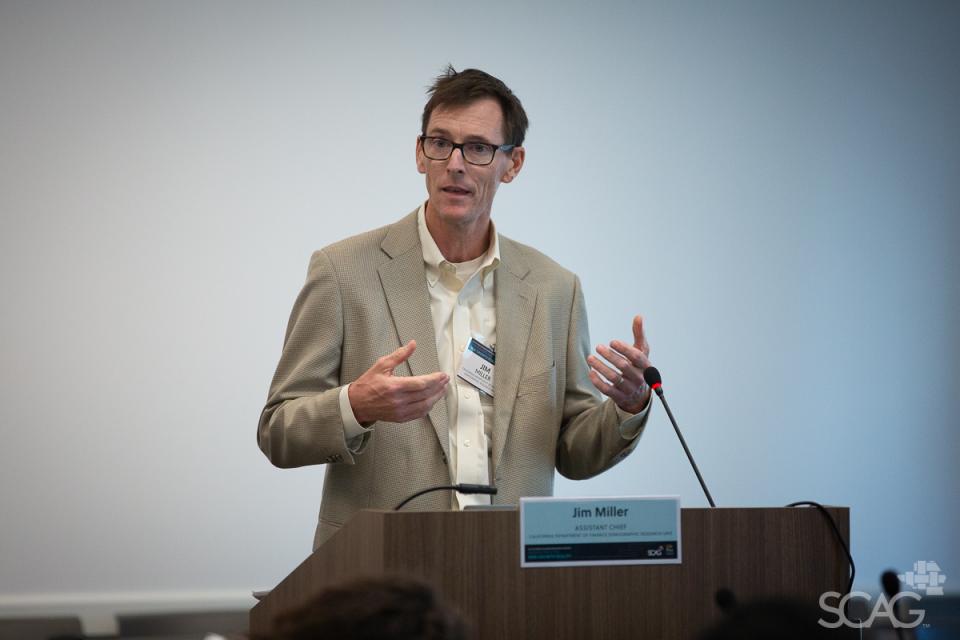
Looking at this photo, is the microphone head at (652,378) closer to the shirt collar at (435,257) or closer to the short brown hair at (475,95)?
the shirt collar at (435,257)

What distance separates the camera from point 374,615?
2.92ft

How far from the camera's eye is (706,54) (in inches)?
181

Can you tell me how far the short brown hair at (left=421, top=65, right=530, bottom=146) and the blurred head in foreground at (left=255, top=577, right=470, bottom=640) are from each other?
1838mm

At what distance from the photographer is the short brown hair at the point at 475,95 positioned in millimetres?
2611

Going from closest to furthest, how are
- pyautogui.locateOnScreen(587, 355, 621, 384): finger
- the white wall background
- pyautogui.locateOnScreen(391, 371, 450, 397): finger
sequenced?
pyautogui.locateOnScreen(391, 371, 450, 397): finger → pyautogui.locateOnScreen(587, 355, 621, 384): finger → the white wall background

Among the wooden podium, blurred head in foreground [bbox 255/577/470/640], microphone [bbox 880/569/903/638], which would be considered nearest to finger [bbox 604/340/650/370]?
the wooden podium

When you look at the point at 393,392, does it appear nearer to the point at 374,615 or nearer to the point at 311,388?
the point at 311,388

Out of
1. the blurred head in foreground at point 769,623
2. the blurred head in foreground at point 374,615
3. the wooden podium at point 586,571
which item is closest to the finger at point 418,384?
the wooden podium at point 586,571

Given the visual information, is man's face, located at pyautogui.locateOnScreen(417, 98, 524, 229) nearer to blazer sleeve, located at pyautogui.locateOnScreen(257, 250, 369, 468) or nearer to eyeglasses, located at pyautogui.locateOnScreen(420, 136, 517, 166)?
eyeglasses, located at pyautogui.locateOnScreen(420, 136, 517, 166)

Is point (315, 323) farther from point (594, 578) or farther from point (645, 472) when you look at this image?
point (645, 472)

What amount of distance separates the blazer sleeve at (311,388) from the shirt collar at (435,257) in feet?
0.86

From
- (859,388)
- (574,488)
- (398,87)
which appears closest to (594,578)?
(574,488)

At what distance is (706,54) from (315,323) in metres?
2.76

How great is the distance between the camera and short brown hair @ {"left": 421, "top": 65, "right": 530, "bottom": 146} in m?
2.61
